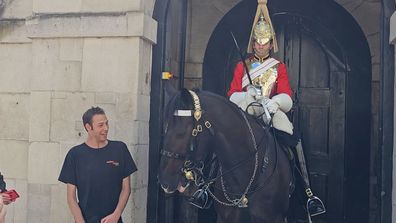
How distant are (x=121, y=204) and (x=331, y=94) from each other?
11.5ft

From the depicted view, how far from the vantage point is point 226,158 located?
398cm

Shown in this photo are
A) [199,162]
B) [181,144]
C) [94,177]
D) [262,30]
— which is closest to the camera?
[181,144]

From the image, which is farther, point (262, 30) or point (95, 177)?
point (262, 30)

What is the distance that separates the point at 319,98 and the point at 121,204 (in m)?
3.44

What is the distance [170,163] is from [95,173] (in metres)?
0.75

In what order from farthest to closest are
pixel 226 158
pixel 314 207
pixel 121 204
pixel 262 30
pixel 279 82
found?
pixel 279 82 → pixel 262 30 → pixel 314 207 → pixel 121 204 → pixel 226 158

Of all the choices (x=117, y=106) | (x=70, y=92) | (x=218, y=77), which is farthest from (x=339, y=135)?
(x=70, y=92)

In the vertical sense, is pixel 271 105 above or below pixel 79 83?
below

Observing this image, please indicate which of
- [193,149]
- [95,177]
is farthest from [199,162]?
[95,177]

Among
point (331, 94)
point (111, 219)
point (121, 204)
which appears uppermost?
point (331, 94)

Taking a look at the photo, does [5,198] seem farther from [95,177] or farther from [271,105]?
[271,105]

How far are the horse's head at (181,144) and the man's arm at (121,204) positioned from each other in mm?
624

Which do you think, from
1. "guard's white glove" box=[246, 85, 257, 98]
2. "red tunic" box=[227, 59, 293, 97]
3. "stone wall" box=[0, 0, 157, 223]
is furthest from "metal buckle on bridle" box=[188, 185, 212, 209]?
"red tunic" box=[227, 59, 293, 97]

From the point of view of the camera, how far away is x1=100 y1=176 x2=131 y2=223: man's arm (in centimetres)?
412
